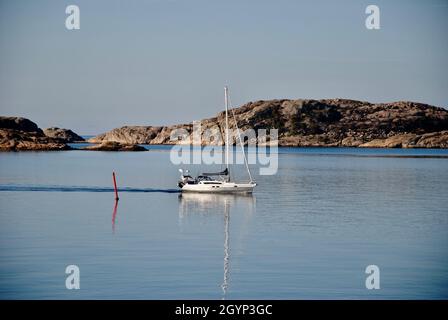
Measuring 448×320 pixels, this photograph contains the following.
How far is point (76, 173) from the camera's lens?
321 ft

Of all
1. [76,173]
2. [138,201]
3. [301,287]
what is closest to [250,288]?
[301,287]

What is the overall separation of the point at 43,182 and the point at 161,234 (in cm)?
4177

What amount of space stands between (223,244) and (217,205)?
20113 mm

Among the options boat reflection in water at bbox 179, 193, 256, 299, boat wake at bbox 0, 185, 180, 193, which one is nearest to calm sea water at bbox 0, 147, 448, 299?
boat reflection in water at bbox 179, 193, 256, 299

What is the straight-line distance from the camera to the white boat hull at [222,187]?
64562 millimetres

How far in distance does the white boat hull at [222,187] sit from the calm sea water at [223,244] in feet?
2.46

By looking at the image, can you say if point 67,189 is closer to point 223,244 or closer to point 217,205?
point 217,205

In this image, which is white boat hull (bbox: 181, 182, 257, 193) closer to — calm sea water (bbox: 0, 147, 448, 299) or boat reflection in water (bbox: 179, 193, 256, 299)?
boat reflection in water (bbox: 179, 193, 256, 299)

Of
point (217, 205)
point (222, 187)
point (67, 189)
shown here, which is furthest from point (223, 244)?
point (67, 189)

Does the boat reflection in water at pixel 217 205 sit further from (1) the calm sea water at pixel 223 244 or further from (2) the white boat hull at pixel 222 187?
(2) the white boat hull at pixel 222 187

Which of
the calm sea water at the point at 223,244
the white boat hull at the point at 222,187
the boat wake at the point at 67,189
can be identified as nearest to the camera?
the calm sea water at the point at 223,244

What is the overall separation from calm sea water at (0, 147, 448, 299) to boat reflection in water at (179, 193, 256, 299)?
9 cm

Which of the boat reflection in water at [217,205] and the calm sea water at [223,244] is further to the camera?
the boat reflection in water at [217,205]

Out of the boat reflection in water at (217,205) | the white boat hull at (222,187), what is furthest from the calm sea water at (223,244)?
the white boat hull at (222,187)
